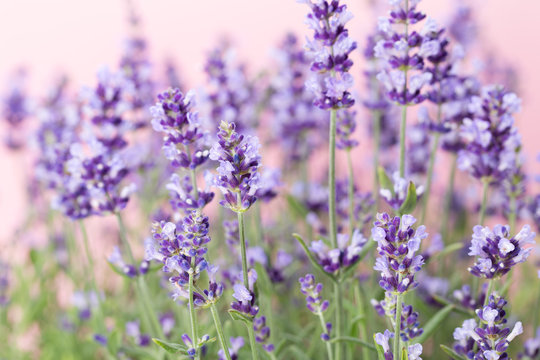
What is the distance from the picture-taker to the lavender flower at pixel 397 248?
30.3 inches

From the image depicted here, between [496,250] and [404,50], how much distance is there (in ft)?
1.25

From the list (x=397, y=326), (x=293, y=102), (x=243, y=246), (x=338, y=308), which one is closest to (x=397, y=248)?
(x=397, y=326)

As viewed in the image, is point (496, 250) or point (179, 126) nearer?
point (496, 250)

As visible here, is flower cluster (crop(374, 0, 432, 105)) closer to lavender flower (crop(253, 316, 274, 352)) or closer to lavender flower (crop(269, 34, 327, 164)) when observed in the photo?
lavender flower (crop(253, 316, 274, 352))

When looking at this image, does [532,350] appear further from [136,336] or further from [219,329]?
[136,336]

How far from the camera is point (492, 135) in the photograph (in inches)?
43.5

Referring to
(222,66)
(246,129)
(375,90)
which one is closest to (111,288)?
(246,129)

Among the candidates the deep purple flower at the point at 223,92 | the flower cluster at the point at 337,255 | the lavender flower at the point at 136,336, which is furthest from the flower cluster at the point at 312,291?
the deep purple flower at the point at 223,92

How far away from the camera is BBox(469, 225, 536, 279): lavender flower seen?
84 centimetres

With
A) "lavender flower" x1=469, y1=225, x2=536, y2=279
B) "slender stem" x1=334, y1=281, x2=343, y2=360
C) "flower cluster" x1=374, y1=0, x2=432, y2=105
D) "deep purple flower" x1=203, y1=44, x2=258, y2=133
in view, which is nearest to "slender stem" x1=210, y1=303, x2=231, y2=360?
"slender stem" x1=334, y1=281, x2=343, y2=360

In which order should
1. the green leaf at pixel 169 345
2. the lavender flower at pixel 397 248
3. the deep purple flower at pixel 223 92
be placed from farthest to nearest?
the deep purple flower at pixel 223 92 < the green leaf at pixel 169 345 < the lavender flower at pixel 397 248

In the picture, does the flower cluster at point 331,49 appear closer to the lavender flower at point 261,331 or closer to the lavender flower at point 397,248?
the lavender flower at point 397,248

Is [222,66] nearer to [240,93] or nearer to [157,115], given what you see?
[240,93]

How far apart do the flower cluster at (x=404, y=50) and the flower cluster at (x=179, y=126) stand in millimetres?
328
